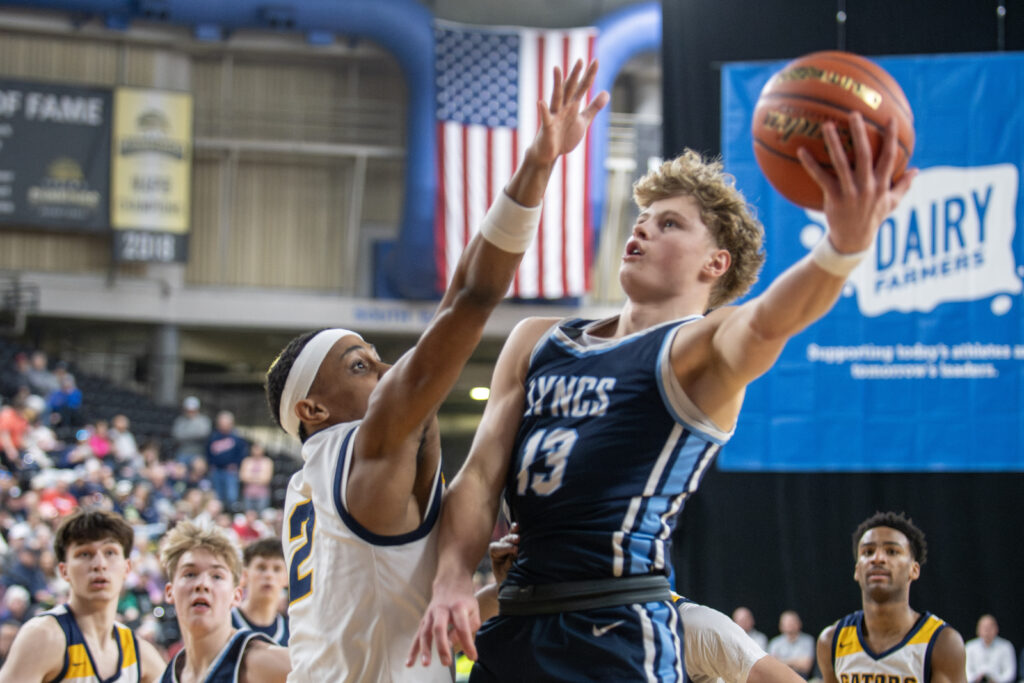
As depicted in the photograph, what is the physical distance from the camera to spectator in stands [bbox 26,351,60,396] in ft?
55.3

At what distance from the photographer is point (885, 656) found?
223 inches

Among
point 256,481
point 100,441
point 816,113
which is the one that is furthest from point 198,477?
point 816,113

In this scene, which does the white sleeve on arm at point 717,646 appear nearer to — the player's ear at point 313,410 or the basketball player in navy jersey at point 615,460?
the basketball player in navy jersey at point 615,460

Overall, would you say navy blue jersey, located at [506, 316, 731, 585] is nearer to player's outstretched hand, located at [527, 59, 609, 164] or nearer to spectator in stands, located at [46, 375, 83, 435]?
player's outstretched hand, located at [527, 59, 609, 164]

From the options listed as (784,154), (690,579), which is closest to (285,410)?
(784,154)

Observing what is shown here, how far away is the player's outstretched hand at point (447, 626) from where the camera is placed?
2.55m

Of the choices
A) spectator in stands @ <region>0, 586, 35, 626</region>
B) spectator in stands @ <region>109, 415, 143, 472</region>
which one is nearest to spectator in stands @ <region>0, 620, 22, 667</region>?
spectator in stands @ <region>0, 586, 35, 626</region>

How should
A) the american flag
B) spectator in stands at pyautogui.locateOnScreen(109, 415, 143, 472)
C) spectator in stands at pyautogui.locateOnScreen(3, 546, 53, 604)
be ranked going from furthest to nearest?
the american flag < spectator in stands at pyautogui.locateOnScreen(109, 415, 143, 472) < spectator in stands at pyautogui.locateOnScreen(3, 546, 53, 604)

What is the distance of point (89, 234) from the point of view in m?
21.1

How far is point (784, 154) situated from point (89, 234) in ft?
66.4

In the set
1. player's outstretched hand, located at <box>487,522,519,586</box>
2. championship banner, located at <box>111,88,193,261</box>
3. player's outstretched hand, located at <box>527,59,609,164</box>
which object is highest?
championship banner, located at <box>111,88,193,261</box>

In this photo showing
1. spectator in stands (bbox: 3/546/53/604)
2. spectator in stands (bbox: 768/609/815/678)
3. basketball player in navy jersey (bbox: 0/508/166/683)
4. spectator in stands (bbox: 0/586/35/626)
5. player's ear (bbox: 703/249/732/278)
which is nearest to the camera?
player's ear (bbox: 703/249/732/278)

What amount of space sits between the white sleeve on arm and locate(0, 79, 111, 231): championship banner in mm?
18264

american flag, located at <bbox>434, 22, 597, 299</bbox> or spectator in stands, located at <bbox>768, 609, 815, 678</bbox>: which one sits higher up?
american flag, located at <bbox>434, 22, 597, 299</bbox>
